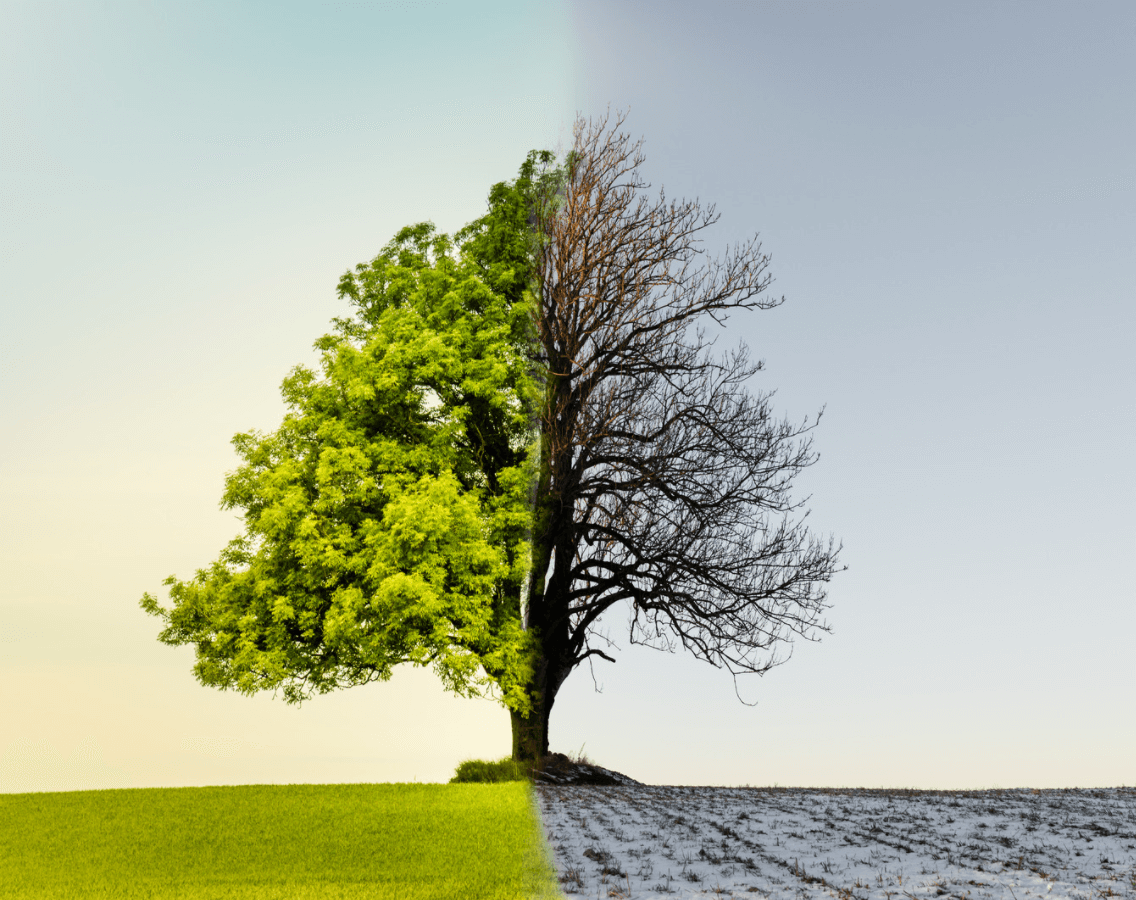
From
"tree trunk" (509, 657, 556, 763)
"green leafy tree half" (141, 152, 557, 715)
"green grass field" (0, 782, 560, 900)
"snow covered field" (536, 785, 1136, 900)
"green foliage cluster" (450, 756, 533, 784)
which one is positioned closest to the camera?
"snow covered field" (536, 785, 1136, 900)

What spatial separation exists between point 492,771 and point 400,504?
5.84 m

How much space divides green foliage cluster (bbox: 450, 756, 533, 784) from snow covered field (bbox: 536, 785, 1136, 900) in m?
2.34

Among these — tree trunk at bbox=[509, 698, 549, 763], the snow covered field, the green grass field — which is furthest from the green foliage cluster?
the snow covered field

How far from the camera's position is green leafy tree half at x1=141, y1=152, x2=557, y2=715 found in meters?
15.9

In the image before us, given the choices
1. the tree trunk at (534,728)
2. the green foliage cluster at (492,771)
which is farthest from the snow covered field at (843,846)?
the tree trunk at (534,728)

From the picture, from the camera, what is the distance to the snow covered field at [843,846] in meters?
8.05

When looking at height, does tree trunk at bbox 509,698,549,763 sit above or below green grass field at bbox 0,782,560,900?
above

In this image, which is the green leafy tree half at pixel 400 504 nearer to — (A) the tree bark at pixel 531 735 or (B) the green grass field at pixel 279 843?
(A) the tree bark at pixel 531 735

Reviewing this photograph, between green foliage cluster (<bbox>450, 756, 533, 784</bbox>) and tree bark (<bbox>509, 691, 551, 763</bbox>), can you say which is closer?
green foliage cluster (<bbox>450, 756, 533, 784</bbox>)

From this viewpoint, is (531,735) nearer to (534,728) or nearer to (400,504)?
(534,728)

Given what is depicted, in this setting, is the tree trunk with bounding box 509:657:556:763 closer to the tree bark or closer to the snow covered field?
the tree bark

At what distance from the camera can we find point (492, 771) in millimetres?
17672

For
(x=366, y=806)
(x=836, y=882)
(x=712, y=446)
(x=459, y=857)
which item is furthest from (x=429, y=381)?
(x=836, y=882)

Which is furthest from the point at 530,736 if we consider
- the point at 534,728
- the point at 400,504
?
the point at 400,504
